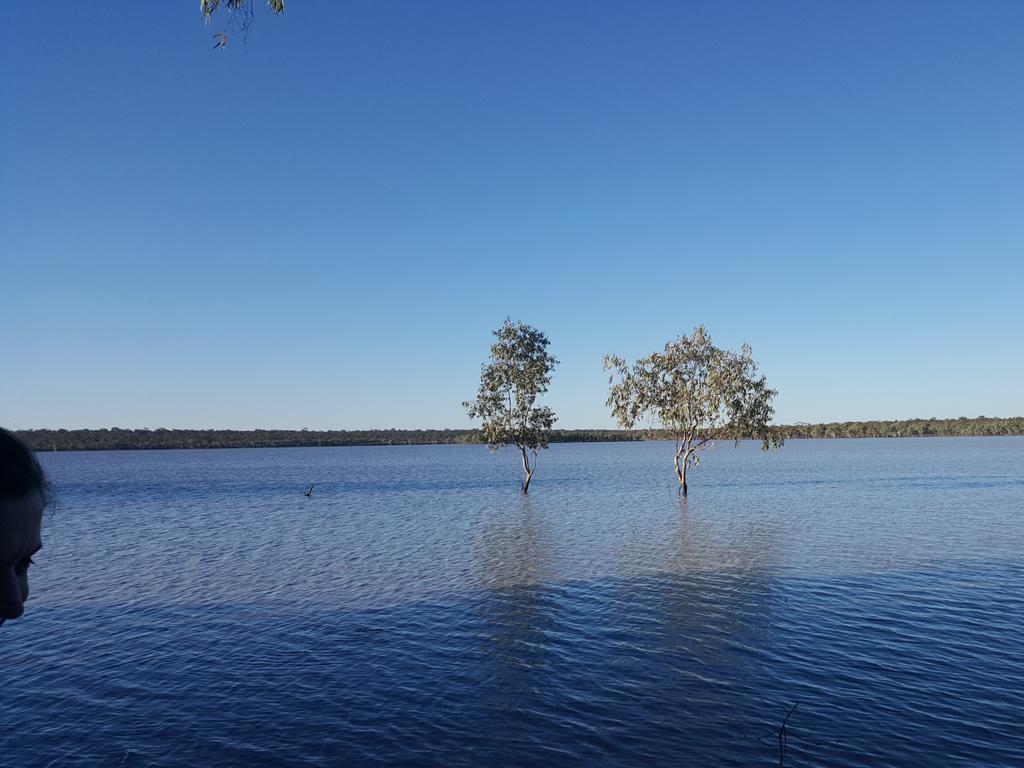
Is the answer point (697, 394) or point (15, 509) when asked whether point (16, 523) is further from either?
point (697, 394)

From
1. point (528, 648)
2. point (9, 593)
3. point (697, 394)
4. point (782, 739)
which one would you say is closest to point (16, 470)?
point (9, 593)

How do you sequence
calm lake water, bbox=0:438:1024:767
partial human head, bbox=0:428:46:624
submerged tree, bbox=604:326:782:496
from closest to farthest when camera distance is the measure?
partial human head, bbox=0:428:46:624
calm lake water, bbox=0:438:1024:767
submerged tree, bbox=604:326:782:496

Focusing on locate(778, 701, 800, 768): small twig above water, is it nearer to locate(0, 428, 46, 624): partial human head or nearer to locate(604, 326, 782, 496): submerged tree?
locate(0, 428, 46, 624): partial human head

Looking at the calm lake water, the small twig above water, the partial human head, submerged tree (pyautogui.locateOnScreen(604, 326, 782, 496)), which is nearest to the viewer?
the partial human head

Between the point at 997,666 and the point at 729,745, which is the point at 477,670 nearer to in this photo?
the point at 729,745

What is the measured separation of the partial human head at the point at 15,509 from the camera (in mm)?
1992

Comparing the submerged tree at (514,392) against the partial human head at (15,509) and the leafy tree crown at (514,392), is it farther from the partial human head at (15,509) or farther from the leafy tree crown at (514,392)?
the partial human head at (15,509)

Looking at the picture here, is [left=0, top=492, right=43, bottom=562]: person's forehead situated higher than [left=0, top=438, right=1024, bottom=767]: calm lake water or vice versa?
[left=0, top=492, right=43, bottom=562]: person's forehead

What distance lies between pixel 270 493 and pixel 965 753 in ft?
250

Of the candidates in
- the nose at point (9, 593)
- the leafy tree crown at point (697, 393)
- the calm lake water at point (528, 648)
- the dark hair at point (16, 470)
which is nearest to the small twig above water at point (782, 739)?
the calm lake water at point (528, 648)

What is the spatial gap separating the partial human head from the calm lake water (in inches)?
511

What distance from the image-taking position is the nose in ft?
6.63

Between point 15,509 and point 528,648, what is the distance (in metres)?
19.3

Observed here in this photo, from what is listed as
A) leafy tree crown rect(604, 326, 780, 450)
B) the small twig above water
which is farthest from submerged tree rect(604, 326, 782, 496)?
the small twig above water
